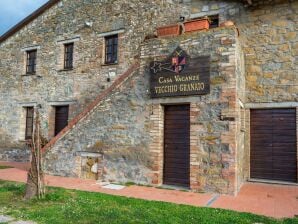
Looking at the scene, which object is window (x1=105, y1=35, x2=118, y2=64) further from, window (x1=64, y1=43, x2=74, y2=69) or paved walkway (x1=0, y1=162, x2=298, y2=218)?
paved walkway (x1=0, y1=162, x2=298, y2=218)

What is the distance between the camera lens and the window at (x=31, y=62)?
1504 cm

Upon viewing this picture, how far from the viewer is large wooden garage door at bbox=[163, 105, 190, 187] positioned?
26.0 ft

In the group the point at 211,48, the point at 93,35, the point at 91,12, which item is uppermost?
the point at 91,12

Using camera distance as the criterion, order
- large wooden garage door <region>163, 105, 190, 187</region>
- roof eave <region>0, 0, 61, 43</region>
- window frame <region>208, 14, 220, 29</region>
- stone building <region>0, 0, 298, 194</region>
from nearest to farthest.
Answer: stone building <region>0, 0, 298, 194</region> < large wooden garage door <region>163, 105, 190, 187</region> < window frame <region>208, 14, 220, 29</region> < roof eave <region>0, 0, 61, 43</region>

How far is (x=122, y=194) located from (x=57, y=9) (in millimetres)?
10588

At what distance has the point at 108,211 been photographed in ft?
18.0

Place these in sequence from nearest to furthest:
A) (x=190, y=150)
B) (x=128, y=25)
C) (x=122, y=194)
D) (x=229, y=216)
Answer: (x=229, y=216) < (x=122, y=194) < (x=190, y=150) < (x=128, y=25)

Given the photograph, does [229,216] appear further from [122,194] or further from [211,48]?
[211,48]

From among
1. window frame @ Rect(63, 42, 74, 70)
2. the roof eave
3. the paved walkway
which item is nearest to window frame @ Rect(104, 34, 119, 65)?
window frame @ Rect(63, 42, 74, 70)

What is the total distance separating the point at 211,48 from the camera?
24.7 ft

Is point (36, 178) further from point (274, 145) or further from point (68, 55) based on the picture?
point (68, 55)

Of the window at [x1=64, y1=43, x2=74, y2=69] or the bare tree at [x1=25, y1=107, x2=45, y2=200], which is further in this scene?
the window at [x1=64, y1=43, x2=74, y2=69]

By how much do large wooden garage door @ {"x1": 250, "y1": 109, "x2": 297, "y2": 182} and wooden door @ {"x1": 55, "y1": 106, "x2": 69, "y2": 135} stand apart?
8.26 metres

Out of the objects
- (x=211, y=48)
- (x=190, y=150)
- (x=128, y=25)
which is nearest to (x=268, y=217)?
(x=190, y=150)
